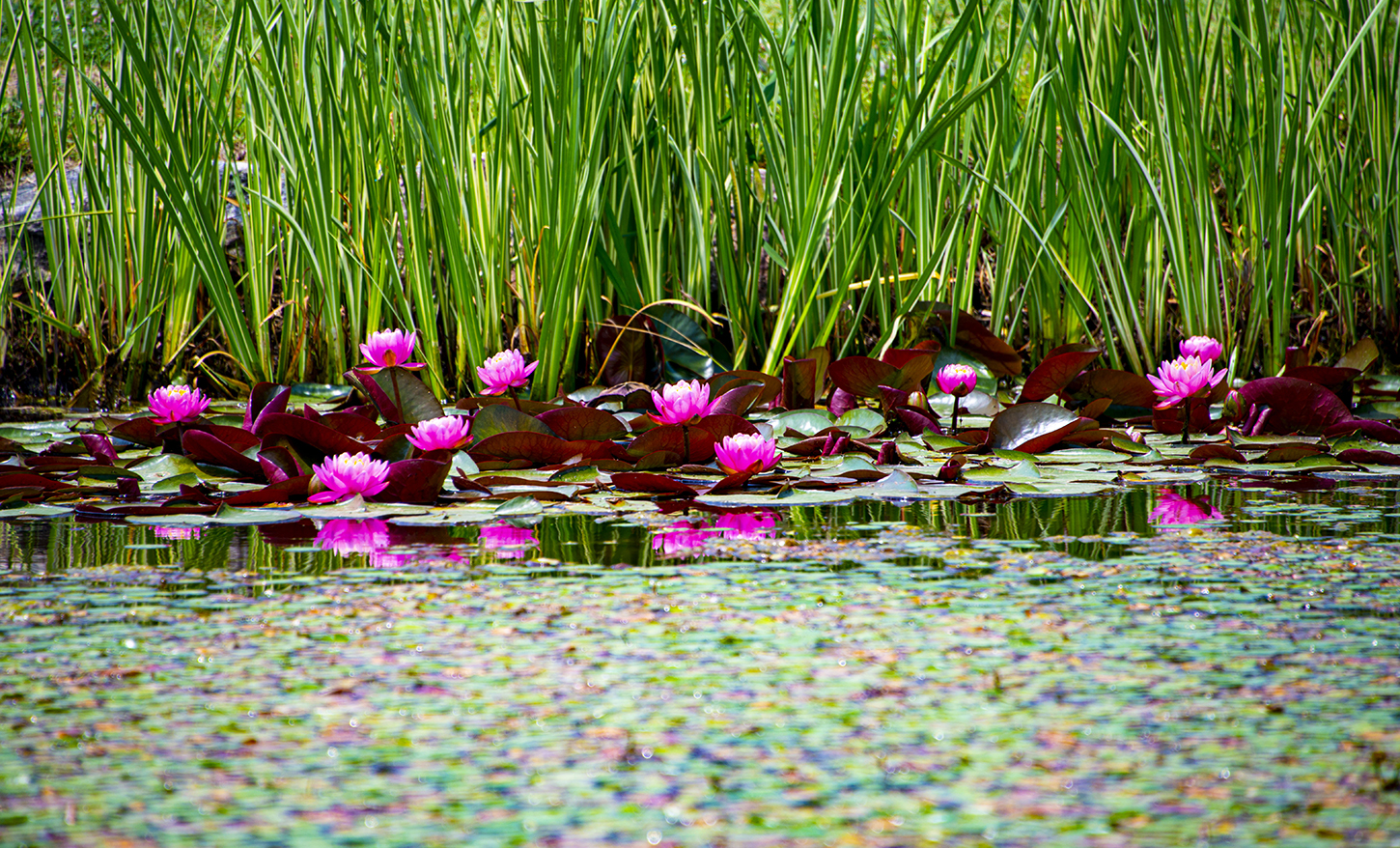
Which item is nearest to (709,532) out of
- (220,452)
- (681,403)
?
(681,403)

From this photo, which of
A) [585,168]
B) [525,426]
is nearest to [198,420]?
[525,426]

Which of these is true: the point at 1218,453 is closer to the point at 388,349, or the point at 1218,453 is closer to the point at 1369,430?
the point at 1369,430

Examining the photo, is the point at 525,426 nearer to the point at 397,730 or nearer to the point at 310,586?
the point at 310,586

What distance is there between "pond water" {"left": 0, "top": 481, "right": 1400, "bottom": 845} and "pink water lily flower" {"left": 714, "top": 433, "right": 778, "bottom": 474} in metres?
0.34

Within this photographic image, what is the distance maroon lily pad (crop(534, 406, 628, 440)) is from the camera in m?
1.74

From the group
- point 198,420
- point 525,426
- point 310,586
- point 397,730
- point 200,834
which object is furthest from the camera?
point 198,420

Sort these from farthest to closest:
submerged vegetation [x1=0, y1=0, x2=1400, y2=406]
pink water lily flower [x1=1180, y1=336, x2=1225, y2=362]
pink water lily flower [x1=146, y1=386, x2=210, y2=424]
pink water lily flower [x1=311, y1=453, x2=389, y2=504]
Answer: submerged vegetation [x1=0, y1=0, x2=1400, y2=406] → pink water lily flower [x1=1180, y1=336, x2=1225, y2=362] → pink water lily flower [x1=146, y1=386, x2=210, y2=424] → pink water lily flower [x1=311, y1=453, x2=389, y2=504]

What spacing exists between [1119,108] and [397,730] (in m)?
2.09

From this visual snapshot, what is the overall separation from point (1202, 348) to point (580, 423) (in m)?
1.17

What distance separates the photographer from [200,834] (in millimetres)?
501

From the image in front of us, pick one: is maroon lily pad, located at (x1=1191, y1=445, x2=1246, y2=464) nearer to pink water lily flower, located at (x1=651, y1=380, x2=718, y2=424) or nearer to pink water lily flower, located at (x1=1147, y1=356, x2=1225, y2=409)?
pink water lily flower, located at (x1=1147, y1=356, x2=1225, y2=409)

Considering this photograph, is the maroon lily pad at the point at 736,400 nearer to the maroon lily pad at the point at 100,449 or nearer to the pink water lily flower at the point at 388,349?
the pink water lily flower at the point at 388,349

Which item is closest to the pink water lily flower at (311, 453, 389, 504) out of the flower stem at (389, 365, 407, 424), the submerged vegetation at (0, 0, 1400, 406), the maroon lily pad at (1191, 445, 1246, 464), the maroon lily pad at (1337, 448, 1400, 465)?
the flower stem at (389, 365, 407, 424)

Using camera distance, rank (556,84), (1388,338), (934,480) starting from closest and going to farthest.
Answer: (934,480), (556,84), (1388,338)
